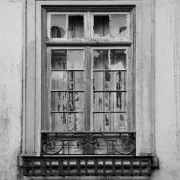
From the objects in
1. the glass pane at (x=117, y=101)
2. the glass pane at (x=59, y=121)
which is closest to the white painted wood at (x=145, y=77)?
the glass pane at (x=117, y=101)

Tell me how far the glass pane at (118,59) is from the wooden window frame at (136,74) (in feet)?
0.85

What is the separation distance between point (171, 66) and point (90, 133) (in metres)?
1.50

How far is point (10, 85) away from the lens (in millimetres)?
10867

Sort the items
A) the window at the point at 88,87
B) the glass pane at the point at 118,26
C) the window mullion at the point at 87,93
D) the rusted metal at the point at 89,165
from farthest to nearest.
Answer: the glass pane at the point at 118,26 → the window mullion at the point at 87,93 → the window at the point at 88,87 → the rusted metal at the point at 89,165

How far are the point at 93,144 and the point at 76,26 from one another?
1742 millimetres

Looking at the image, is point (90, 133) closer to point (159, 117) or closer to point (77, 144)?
point (77, 144)

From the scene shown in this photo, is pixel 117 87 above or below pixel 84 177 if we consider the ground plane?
above

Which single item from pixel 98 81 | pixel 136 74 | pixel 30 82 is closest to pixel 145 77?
pixel 136 74

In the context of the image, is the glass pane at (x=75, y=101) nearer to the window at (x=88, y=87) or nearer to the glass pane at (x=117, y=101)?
the window at (x=88, y=87)

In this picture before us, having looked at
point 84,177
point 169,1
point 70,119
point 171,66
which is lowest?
point 84,177

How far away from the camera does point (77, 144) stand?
10.9 metres

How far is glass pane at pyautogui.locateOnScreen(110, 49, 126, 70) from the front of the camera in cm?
1107

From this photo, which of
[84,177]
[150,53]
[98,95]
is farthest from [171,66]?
[84,177]

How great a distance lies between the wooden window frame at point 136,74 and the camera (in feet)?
35.5
